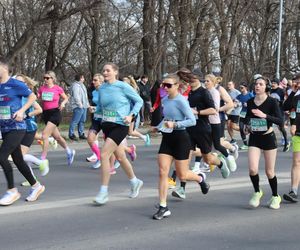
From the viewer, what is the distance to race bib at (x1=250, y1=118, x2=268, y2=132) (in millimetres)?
6699

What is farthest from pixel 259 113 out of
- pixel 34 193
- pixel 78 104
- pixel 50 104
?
pixel 78 104

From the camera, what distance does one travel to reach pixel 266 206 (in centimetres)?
695

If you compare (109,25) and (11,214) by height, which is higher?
(109,25)

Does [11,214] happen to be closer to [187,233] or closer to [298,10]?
[187,233]

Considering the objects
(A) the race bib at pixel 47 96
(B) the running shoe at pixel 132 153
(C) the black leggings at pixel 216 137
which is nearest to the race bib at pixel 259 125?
(C) the black leggings at pixel 216 137

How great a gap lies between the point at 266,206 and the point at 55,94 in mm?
4730

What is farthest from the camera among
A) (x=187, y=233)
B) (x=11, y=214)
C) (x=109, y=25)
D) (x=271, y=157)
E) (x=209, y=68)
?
(x=209, y=68)

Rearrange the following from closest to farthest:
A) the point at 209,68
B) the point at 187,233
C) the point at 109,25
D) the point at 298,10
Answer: the point at 187,233 < the point at 109,25 < the point at 209,68 < the point at 298,10

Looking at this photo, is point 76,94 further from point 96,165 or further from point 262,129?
point 262,129

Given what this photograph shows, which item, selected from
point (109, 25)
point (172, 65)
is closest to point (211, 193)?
point (109, 25)

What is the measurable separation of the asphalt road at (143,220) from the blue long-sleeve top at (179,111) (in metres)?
1.09

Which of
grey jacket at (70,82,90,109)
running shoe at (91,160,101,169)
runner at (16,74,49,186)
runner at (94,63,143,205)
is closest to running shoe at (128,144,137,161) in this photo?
running shoe at (91,160,101,169)

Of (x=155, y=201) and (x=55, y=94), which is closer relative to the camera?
(x=155, y=201)

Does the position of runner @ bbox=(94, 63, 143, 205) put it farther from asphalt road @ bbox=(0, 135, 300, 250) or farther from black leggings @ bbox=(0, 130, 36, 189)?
black leggings @ bbox=(0, 130, 36, 189)
